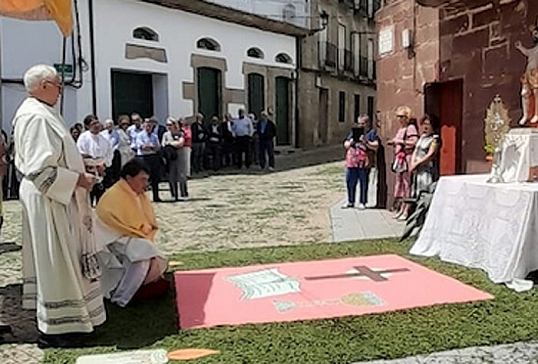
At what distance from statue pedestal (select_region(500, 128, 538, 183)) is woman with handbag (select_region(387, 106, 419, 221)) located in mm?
2842

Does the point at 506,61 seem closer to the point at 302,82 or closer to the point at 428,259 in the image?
the point at 428,259

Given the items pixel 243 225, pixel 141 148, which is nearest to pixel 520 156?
pixel 243 225

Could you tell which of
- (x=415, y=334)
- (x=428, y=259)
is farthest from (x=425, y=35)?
(x=415, y=334)

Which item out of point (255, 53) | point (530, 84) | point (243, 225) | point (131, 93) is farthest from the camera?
point (255, 53)

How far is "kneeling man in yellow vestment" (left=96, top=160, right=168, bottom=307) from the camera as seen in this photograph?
4645mm

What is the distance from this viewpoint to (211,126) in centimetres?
1691

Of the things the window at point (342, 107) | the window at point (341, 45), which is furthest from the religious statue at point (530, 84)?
the window at point (342, 107)

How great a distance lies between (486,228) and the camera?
5.40m

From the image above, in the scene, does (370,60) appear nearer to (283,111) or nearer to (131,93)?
(283,111)

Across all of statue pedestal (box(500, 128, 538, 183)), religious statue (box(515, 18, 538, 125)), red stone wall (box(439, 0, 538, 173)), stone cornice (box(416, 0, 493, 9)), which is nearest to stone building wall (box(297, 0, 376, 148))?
red stone wall (box(439, 0, 538, 173))

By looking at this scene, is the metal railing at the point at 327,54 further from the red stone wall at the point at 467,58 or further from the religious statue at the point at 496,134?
the religious statue at the point at 496,134

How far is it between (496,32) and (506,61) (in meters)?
0.38

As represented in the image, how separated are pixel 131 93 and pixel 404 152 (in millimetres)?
8947

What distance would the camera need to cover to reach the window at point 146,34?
51.0 ft
